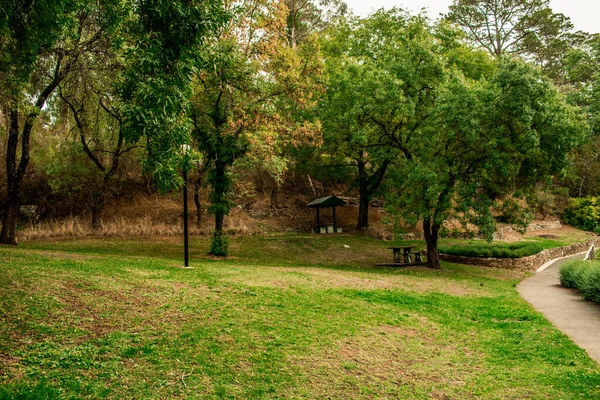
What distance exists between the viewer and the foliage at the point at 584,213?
3819cm

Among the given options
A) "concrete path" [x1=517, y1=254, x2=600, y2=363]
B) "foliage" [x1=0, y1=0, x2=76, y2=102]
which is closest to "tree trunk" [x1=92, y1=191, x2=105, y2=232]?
"foliage" [x1=0, y1=0, x2=76, y2=102]

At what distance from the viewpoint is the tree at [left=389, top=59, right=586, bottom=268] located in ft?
53.1

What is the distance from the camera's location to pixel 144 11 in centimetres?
738

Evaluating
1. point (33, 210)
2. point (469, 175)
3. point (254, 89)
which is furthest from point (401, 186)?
point (33, 210)

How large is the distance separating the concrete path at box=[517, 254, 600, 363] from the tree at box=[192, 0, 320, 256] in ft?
33.1

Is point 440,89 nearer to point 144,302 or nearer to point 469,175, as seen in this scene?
point 469,175

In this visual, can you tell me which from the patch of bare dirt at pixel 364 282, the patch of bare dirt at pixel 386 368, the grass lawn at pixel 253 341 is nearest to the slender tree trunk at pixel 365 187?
the patch of bare dirt at pixel 364 282

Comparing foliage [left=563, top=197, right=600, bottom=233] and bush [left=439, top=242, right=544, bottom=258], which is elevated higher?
foliage [left=563, top=197, right=600, bottom=233]

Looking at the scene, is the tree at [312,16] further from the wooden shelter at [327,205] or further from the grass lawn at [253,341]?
the grass lawn at [253,341]

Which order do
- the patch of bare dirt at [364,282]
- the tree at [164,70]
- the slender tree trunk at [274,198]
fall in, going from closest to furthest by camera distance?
the tree at [164,70], the patch of bare dirt at [364,282], the slender tree trunk at [274,198]

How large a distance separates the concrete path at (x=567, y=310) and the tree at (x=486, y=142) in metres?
2.73

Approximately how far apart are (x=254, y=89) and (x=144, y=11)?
380 inches

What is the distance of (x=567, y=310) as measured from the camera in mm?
11070

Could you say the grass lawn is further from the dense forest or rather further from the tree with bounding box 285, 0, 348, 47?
the tree with bounding box 285, 0, 348, 47
